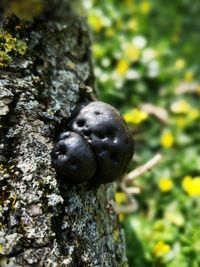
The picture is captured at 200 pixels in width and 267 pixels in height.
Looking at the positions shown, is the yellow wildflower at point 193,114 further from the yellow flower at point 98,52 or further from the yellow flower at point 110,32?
the yellow flower at point 110,32

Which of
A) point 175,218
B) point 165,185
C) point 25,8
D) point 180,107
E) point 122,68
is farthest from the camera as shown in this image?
point 122,68

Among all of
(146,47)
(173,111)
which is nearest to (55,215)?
(173,111)

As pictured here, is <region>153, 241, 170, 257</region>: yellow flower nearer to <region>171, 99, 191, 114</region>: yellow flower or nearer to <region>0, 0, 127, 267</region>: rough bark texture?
<region>0, 0, 127, 267</region>: rough bark texture

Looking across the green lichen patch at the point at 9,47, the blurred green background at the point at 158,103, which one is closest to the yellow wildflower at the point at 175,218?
the blurred green background at the point at 158,103

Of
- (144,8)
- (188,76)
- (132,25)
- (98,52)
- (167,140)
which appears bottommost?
(167,140)

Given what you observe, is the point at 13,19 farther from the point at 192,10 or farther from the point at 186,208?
the point at 192,10

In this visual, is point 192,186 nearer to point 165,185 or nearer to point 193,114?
point 165,185

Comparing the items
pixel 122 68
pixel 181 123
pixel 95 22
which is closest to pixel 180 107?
pixel 181 123
